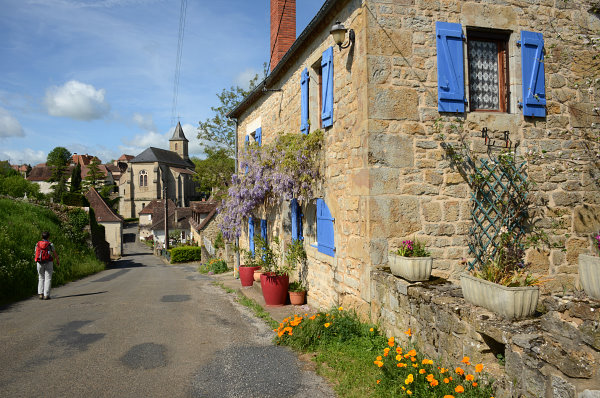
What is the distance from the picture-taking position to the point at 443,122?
19.1 ft

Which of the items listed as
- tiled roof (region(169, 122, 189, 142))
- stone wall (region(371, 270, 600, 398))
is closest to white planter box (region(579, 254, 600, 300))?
stone wall (region(371, 270, 600, 398))

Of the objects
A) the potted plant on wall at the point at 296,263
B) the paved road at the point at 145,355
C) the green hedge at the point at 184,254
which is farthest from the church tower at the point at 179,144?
the paved road at the point at 145,355

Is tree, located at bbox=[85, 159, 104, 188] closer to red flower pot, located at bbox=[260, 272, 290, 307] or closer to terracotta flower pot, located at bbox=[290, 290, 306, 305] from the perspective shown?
red flower pot, located at bbox=[260, 272, 290, 307]

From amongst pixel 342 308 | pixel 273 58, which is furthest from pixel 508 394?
pixel 273 58

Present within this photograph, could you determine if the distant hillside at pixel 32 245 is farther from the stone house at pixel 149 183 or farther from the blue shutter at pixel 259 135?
the stone house at pixel 149 183

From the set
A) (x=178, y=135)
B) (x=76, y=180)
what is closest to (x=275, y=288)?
(x=76, y=180)

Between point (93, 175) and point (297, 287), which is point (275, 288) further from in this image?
point (93, 175)

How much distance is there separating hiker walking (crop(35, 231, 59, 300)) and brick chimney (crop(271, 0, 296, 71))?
7.17 metres

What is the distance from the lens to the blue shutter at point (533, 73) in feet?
19.9

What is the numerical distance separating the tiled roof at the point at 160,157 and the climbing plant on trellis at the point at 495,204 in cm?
7707

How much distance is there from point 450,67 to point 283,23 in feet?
22.3

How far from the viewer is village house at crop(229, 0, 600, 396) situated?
18.4ft

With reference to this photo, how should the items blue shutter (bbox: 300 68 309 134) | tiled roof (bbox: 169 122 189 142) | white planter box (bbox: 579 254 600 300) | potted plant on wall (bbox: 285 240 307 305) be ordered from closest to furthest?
white planter box (bbox: 579 254 600 300) < blue shutter (bbox: 300 68 309 134) < potted plant on wall (bbox: 285 240 307 305) < tiled roof (bbox: 169 122 189 142)

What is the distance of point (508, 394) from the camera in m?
3.04
